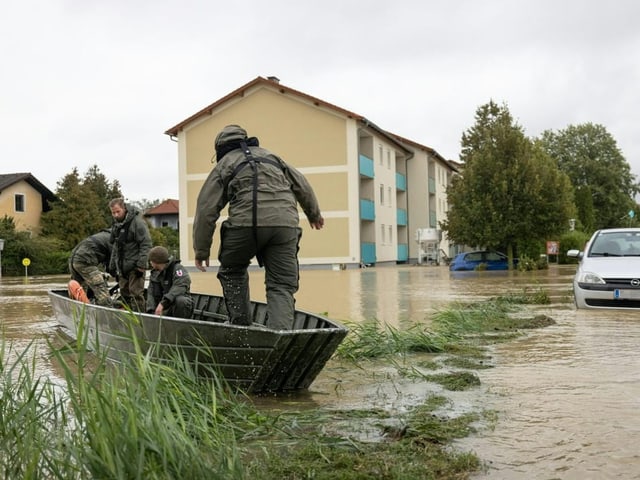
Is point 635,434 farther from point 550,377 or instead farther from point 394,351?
point 394,351

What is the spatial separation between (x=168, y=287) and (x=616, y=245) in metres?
8.31

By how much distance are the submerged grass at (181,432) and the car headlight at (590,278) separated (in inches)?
293

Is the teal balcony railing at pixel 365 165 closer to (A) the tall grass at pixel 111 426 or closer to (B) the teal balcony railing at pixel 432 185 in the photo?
(B) the teal balcony railing at pixel 432 185

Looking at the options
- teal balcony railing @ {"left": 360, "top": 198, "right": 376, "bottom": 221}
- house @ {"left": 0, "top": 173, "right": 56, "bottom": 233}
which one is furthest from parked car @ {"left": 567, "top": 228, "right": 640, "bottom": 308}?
house @ {"left": 0, "top": 173, "right": 56, "bottom": 233}

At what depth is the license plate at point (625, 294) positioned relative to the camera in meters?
11.6

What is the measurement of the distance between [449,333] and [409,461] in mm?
5361

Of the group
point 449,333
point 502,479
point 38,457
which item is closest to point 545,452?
point 502,479

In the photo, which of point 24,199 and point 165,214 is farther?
point 165,214

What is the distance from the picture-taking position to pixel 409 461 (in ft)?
12.1

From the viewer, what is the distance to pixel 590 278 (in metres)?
12.1

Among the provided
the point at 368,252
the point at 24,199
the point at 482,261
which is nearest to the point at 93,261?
the point at 482,261

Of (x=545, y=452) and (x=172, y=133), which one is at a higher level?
(x=172, y=133)

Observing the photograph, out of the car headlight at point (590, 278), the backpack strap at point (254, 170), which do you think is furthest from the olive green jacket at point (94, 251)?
the car headlight at point (590, 278)

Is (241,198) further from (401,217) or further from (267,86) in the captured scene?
(401,217)
